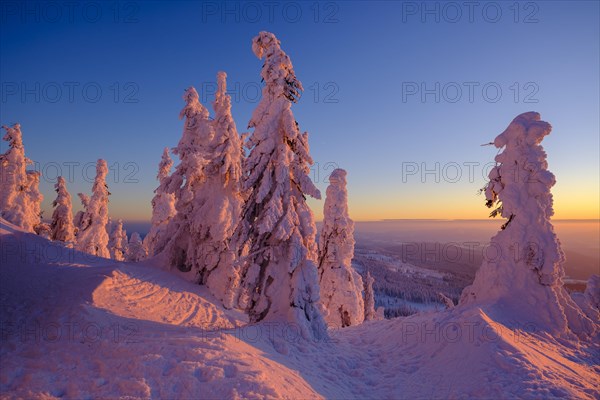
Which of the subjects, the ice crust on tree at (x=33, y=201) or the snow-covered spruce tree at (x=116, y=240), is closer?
the ice crust on tree at (x=33, y=201)

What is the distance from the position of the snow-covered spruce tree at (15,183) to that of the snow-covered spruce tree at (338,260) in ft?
89.3

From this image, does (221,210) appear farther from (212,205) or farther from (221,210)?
(212,205)

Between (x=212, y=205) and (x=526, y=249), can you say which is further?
(x=212, y=205)

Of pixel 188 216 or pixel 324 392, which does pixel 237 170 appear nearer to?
pixel 188 216

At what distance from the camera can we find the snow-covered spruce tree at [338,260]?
2416 centimetres

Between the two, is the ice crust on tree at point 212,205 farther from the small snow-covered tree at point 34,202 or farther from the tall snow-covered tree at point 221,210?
the small snow-covered tree at point 34,202

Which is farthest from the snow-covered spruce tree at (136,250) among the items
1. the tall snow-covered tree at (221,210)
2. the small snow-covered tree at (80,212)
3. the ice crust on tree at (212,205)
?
the tall snow-covered tree at (221,210)

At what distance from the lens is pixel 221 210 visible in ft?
66.3

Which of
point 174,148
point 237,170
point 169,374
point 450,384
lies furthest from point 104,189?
point 450,384

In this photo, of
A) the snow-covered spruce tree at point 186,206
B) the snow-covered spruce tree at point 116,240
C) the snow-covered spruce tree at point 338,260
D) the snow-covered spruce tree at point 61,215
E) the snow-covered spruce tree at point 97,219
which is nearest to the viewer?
the snow-covered spruce tree at point 186,206

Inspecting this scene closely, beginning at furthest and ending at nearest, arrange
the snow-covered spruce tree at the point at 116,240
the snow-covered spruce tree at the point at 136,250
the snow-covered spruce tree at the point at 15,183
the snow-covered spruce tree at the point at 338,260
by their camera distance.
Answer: the snow-covered spruce tree at the point at 116,240, the snow-covered spruce tree at the point at 136,250, the snow-covered spruce tree at the point at 15,183, the snow-covered spruce tree at the point at 338,260

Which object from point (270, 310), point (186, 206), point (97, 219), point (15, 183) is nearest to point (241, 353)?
point (270, 310)

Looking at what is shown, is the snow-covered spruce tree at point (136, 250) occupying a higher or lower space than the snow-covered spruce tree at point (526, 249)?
lower

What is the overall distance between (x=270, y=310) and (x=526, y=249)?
38.1 ft
